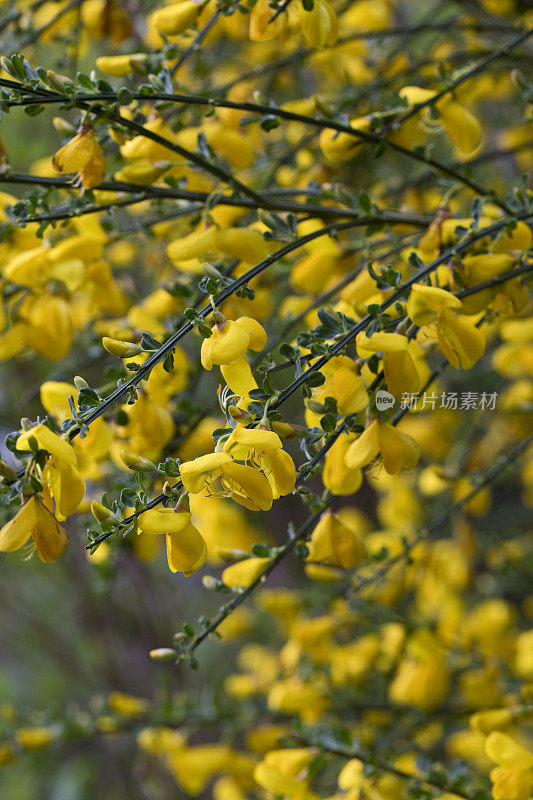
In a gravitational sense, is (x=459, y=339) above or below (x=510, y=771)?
above

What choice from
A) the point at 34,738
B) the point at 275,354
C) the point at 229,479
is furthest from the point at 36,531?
the point at 34,738

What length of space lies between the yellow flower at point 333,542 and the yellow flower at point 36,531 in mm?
229

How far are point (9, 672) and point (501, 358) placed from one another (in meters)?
2.77

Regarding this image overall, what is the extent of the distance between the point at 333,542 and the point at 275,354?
0.44 m

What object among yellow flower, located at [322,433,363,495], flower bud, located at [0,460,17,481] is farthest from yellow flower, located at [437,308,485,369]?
flower bud, located at [0,460,17,481]

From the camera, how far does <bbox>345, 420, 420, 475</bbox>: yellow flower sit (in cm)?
59

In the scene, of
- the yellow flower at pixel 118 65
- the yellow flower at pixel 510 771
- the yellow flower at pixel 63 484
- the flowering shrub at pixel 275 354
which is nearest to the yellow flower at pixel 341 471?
the flowering shrub at pixel 275 354

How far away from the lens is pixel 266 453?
1.72 ft

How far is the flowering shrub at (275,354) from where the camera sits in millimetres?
557

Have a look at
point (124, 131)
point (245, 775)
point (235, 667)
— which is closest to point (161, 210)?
point (124, 131)

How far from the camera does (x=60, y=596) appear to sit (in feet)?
8.73

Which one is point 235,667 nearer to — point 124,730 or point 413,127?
point 124,730

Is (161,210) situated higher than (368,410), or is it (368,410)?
(161,210)

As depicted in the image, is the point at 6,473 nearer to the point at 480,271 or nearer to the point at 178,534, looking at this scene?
the point at 178,534
